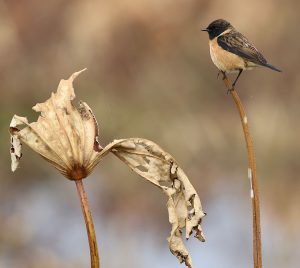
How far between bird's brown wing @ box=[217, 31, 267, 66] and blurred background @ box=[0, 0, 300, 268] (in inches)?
121

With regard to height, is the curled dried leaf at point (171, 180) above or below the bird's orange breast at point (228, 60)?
below

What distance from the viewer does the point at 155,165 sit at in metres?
2.74

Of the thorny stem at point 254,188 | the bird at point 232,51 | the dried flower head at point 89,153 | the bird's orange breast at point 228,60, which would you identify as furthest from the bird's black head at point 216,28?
the thorny stem at point 254,188

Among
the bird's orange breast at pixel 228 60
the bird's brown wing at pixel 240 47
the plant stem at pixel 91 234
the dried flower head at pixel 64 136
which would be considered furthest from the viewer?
the bird's brown wing at pixel 240 47

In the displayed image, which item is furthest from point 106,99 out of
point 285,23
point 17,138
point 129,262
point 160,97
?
point 17,138

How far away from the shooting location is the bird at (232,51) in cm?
332

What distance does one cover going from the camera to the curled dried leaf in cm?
264

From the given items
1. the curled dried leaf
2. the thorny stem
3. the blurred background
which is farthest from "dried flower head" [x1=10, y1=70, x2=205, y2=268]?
the blurred background

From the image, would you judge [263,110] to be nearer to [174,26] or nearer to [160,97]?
[160,97]

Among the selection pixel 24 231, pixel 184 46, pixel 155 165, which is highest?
pixel 155 165

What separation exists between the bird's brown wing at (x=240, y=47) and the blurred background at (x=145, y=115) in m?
3.07

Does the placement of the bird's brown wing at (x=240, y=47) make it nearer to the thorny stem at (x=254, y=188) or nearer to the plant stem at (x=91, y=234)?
the plant stem at (x=91, y=234)

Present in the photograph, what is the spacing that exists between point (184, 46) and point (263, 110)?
5.07ft

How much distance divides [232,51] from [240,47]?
0.05m
